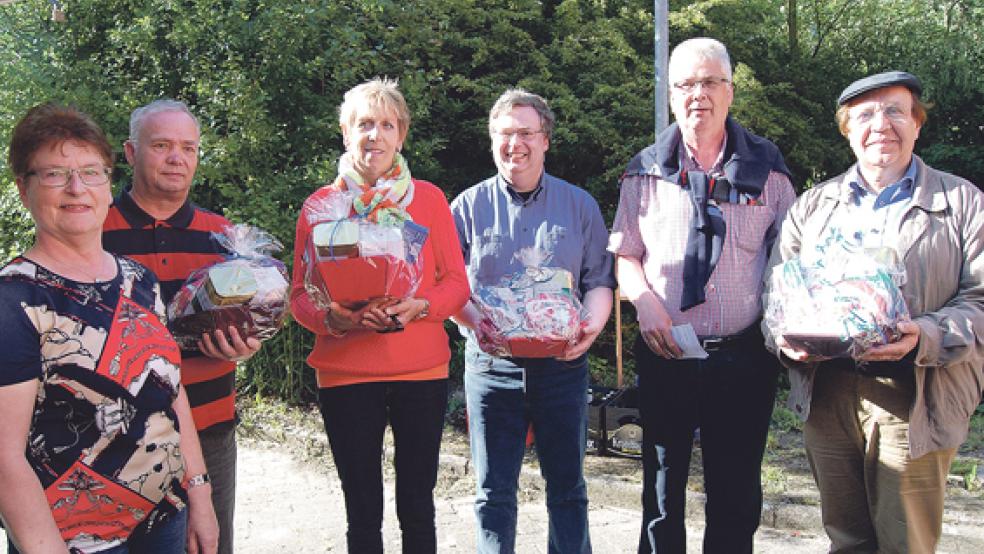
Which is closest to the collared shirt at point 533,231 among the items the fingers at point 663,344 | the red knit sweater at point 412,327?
the red knit sweater at point 412,327

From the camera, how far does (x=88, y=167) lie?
7.00ft

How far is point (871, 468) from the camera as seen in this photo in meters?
2.84

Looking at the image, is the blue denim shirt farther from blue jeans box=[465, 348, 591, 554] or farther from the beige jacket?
the beige jacket

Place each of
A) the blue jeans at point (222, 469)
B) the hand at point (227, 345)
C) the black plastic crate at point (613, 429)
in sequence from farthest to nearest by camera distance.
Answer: the black plastic crate at point (613, 429) < the blue jeans at point (222, 469) < the hand at point (227, 345)

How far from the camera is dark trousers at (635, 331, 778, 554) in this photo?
3.12 metres

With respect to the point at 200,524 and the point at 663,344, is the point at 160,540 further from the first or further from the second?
the point at 663,344

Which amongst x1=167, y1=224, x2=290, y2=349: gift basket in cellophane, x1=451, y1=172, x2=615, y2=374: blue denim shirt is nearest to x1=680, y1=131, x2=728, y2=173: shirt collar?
x1=451, y1=172, x2=615, y2=374: blue denim shirt

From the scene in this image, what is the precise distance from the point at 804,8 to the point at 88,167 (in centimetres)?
1206

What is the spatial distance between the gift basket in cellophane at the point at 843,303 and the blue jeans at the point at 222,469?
2120 mm

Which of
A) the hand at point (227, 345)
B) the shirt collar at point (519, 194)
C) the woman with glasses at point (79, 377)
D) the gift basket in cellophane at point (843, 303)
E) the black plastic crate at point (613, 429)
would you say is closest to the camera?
the woman with glasses at point (79, 377)

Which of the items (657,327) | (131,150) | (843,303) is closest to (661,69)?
(657,327)

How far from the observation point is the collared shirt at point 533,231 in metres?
3.28

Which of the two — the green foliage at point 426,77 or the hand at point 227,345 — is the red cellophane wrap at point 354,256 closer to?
the hand at point 227,345

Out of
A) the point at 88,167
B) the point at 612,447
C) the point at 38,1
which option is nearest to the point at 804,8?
the point at 612,447
